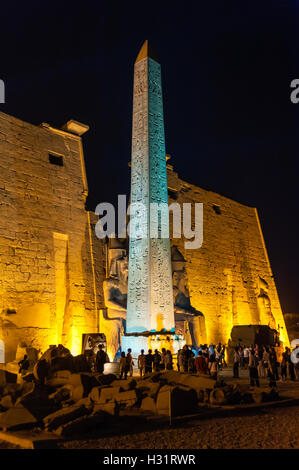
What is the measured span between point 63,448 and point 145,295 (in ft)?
18.3

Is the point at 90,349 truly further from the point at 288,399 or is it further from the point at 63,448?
the point at 63,448

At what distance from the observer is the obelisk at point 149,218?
8984 millimetres

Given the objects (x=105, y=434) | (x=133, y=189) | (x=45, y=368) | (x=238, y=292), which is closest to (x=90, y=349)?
(x=45, y=368)

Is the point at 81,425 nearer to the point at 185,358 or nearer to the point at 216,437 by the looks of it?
the point at 216,437

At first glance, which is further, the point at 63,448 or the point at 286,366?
the point at 286,366

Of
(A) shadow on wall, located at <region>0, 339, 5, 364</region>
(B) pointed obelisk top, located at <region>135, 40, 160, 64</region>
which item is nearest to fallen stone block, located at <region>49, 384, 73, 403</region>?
(A) shadow on wall, located at <region>0, 339, 5, 364</region>

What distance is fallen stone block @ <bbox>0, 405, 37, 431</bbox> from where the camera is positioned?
4078 millimetres

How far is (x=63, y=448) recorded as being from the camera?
11.2ft

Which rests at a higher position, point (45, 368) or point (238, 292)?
point (238, 292)

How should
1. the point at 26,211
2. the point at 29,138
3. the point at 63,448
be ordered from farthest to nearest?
the point at 29,138 < the point at 26,211 < the point at 63,448

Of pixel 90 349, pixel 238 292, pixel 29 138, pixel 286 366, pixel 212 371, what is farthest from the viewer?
pixel 238 292

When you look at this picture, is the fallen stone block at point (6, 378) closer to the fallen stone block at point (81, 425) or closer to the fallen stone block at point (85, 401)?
the fallen stone block at point (85, 401)

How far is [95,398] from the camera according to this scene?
5.03m

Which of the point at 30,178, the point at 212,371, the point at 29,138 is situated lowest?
the point at 212,371
